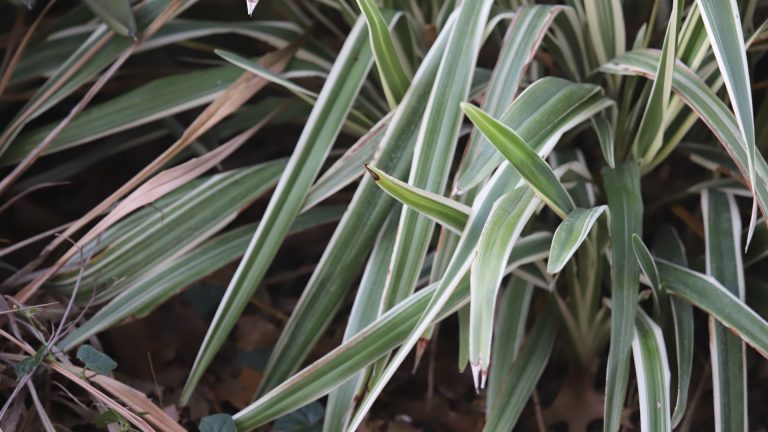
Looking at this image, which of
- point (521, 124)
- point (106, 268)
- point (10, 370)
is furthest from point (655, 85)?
point (10, 370)

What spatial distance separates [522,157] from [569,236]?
0.29ft

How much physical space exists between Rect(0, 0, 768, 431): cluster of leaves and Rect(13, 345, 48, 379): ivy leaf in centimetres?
7

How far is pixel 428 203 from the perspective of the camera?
0.86m

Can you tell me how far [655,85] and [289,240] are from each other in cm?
65

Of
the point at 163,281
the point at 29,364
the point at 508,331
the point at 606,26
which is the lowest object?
the point at 29,364

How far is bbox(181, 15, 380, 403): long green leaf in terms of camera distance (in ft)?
3.25

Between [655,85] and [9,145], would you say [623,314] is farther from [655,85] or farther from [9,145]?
[9,145]

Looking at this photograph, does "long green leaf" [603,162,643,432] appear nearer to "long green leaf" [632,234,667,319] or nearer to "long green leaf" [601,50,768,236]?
"long green leaf" [632,234,667,319]

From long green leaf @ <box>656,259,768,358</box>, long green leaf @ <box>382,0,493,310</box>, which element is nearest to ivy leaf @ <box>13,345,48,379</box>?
long green leaf @ <box>382,0,493,310</box>

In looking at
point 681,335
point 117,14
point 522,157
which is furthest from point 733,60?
point 117,14

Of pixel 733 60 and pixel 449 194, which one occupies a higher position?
pixel 733 60

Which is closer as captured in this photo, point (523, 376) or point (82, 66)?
point (523, 376)

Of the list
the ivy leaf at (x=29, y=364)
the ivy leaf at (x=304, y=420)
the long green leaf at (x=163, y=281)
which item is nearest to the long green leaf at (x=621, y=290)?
the ivy leaf at (x=304, y=420)

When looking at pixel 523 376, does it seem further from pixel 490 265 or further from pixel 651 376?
pixel 490 265
